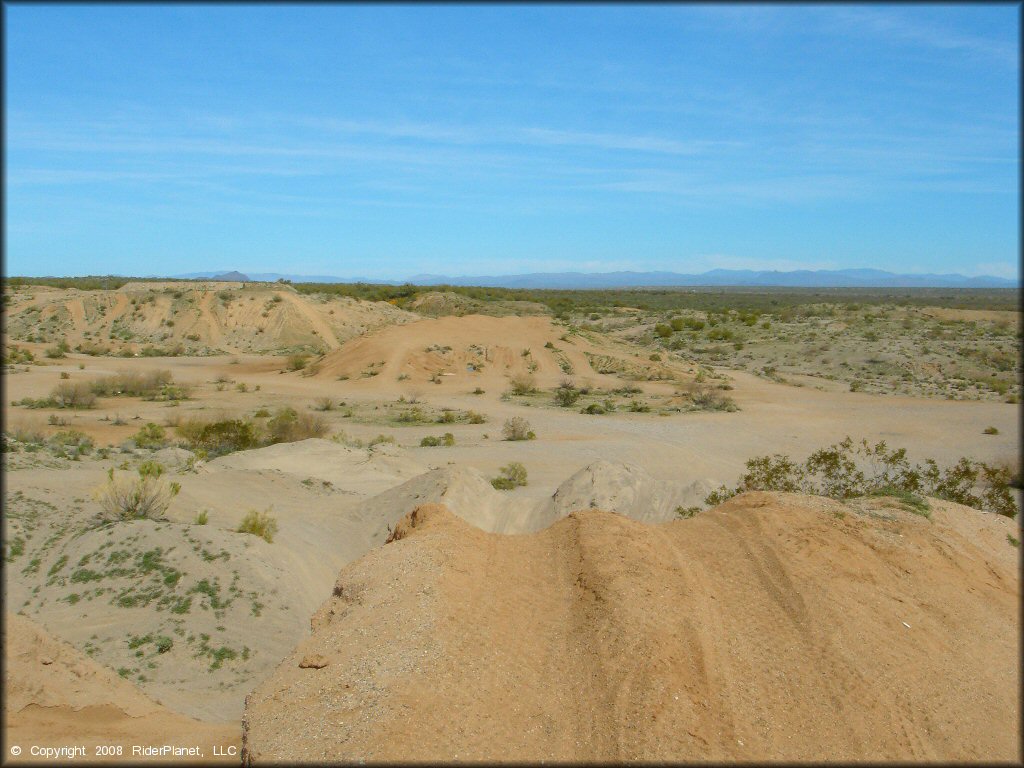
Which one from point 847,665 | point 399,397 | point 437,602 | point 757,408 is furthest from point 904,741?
point 399,397

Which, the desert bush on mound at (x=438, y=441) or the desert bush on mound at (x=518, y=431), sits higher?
the desert bush on mound at (x=518, y=431)

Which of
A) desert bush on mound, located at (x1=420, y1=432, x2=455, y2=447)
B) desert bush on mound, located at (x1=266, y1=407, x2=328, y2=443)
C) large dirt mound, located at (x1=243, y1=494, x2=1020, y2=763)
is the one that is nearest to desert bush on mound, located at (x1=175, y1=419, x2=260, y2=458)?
desert bush on mound, located at (x1=266, y1=407, x2=328, y2=443)

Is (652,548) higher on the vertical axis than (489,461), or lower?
higher

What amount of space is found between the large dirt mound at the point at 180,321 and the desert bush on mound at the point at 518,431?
28.8 m

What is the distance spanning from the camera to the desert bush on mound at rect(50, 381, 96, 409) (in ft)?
90.5

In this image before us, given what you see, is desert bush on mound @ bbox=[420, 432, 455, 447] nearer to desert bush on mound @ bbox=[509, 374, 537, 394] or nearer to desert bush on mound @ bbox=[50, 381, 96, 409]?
desert bush on mound @ bbox=[509, 374, 537, 394]

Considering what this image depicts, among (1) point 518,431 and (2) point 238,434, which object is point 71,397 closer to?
(2) point 238,434

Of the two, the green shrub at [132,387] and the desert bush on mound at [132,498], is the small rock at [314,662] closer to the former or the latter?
the desert bush on mound at [132,498]

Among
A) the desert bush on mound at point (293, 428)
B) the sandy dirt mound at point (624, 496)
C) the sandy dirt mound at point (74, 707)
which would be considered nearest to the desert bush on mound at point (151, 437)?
the desert bush on mound at point (293, 428)

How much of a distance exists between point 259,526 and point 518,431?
493 inches

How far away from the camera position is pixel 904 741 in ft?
18.5

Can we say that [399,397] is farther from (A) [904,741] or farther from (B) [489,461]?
(A) [904,741]

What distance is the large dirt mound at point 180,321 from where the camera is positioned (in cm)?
4881

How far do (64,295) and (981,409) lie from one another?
58670 mm
